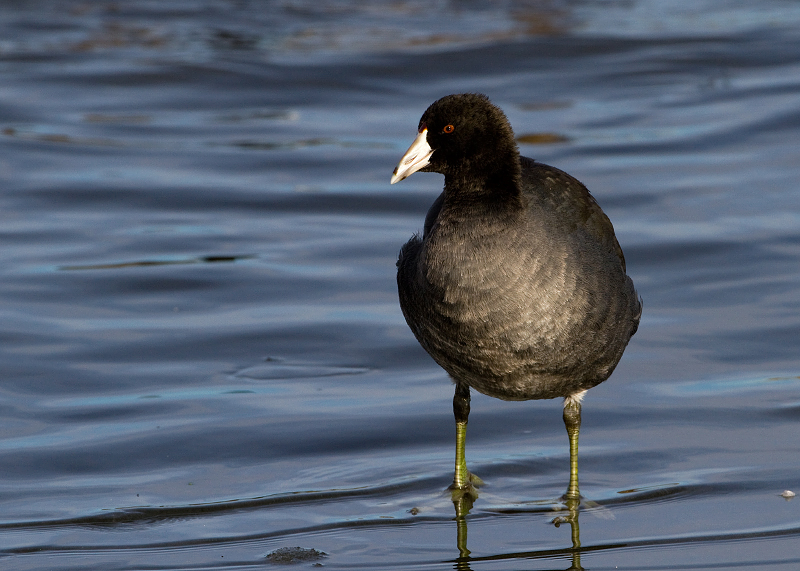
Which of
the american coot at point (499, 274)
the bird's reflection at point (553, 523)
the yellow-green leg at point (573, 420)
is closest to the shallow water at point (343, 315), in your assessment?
the bird's reflection at point (553, 523)

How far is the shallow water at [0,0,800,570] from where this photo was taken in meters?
4.76

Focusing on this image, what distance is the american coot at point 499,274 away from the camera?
4566mm

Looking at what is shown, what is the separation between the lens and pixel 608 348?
494 cm

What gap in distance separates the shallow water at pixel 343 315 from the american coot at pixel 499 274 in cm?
69

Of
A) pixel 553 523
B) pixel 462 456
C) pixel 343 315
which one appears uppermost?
pixel 343 315

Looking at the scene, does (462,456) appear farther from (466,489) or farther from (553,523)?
(553,523)

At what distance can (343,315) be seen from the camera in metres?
7.48

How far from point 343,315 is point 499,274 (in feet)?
9.98

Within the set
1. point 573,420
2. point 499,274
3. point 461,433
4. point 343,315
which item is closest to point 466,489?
point 461,433

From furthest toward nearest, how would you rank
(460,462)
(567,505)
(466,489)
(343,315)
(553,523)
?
(343,315) → (460,462) → (466,489) → (567,505) → (553,523)

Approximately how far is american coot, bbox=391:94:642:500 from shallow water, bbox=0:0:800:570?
0.69 meters

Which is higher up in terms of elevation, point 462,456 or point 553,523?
point 462,456

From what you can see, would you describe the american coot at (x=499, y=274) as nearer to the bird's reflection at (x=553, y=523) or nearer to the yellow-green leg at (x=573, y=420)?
the bird's reflection at (x=553, y=523)

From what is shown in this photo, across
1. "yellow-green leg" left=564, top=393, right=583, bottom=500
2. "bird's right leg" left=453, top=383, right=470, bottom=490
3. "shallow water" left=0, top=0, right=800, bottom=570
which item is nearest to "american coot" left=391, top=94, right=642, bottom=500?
"yellow-green leg" left=564, top=393, right=583, bottom=500
